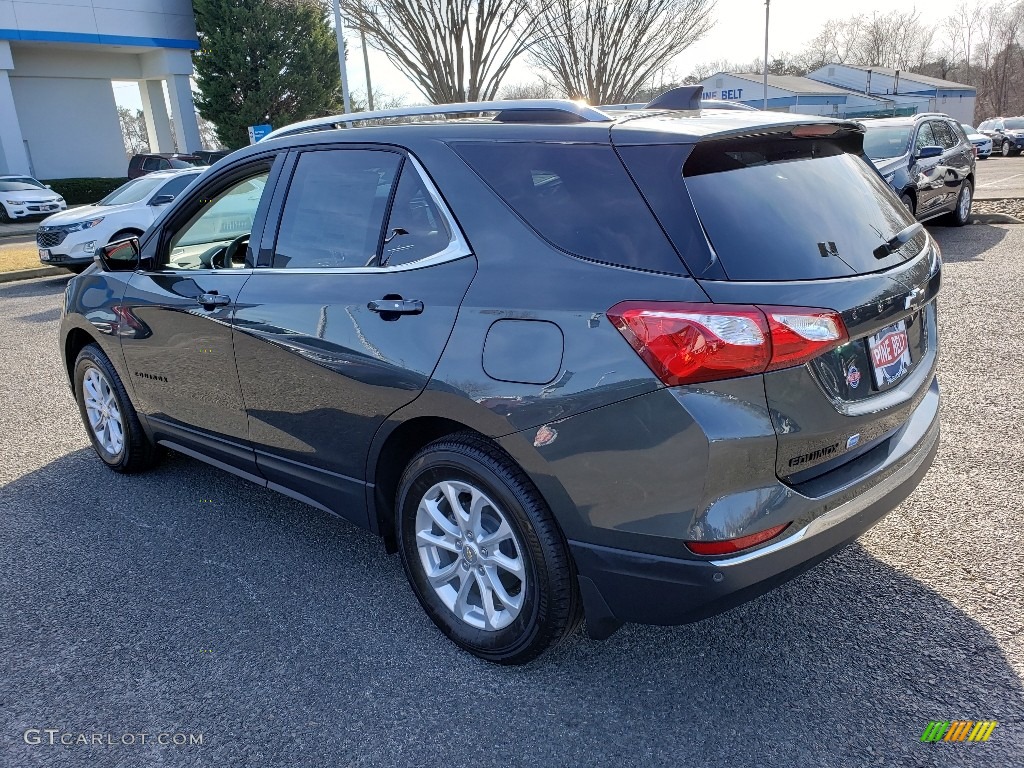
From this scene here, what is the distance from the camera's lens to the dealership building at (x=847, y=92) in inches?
2231

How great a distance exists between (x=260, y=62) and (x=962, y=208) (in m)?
28.1

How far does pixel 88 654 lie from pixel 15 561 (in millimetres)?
1041

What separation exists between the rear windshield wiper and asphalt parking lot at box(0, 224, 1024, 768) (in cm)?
128

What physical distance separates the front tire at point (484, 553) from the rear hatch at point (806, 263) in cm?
76

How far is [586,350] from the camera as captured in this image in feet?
7.47

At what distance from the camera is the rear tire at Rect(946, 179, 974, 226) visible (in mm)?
12305

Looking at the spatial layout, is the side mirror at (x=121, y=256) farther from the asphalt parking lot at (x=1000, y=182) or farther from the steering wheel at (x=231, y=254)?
the asphalt parking lot at (x=1000, y=182)

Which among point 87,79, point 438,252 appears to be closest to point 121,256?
point 438,252

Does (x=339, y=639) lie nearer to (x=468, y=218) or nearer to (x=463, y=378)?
(x=463, y=378)

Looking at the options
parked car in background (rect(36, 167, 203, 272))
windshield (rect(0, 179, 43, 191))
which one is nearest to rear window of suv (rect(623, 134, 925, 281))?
parked car in background (rect(36, 167, 203, 272))

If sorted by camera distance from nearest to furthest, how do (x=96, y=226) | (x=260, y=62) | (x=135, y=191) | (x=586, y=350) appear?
(x=586, y=350) → (x=96, y=226) → (x=135, y=191) → (x=260, y=62)

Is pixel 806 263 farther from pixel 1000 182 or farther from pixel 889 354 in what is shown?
pixel 1000 182

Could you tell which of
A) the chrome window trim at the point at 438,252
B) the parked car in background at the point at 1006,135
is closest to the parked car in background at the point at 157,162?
the chrome window trim at the point at 438,252

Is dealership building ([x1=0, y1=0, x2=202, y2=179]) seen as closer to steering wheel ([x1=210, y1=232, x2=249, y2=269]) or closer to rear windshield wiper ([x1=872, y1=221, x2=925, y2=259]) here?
steering wheel ([x1=210, y1=232, x2=249, y2=269])
